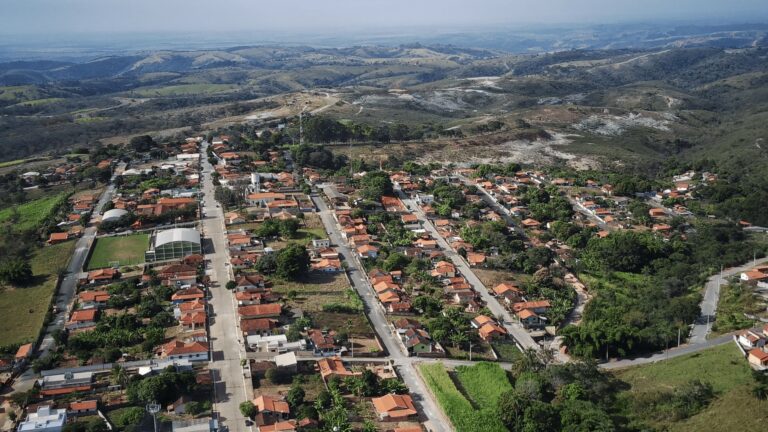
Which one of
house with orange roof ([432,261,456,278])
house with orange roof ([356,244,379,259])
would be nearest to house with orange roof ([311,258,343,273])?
house with orange roof ([356,244,379,259])

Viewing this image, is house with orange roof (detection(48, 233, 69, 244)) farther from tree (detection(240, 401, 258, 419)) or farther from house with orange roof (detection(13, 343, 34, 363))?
tree (detection(240, 401, 258, 419))

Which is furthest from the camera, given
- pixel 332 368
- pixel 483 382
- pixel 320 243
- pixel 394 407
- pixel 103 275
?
pixel 320 243

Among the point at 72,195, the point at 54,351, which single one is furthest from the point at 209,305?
the point at 72,195

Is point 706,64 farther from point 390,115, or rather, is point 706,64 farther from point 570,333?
point 570,333

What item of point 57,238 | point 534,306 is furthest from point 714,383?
point 57,238

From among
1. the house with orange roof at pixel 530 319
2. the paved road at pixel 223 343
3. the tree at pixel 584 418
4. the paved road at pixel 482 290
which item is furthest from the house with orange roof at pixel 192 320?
the tree at pixel 584 418

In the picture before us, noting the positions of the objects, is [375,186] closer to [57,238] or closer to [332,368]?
[57,238]
